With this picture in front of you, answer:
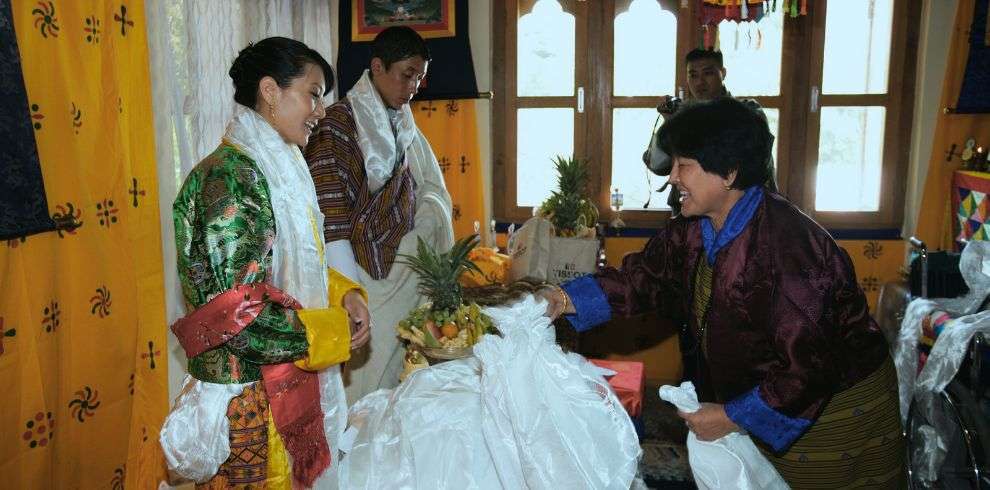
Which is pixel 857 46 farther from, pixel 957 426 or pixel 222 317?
pixel 222 317

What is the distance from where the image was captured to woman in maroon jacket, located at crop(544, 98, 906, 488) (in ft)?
5.20

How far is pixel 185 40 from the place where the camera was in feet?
9.86

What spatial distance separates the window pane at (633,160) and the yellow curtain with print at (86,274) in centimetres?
281

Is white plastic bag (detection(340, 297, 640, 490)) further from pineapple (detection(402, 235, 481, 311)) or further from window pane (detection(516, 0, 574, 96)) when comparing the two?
window pane (detection(516, 0, 574, 96))

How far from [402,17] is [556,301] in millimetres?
2940

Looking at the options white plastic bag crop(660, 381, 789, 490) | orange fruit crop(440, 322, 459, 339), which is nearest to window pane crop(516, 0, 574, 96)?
orange fruit crop(440, 322, 459, 339)

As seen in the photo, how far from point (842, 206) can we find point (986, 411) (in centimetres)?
213

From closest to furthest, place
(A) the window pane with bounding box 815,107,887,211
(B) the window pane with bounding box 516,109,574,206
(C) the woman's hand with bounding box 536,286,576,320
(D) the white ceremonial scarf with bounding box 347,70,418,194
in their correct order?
1. (C) the woman's hand with bounding box 536,286,576,320
2. (D) the white ceremonial scarf with bounding box 347,70,418,194
3. (A) the window pane with bounding box 815,107,887,211
4. (B) the window pane with bounding box 516,109,574,206

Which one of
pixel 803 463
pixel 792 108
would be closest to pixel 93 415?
pixel 803 463

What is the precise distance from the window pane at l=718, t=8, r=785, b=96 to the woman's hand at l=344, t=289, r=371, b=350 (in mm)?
3264

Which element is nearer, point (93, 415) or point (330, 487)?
point (330, 487)

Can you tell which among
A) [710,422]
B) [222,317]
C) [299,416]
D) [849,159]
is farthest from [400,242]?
[849,159]

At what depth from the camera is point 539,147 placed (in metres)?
4.75

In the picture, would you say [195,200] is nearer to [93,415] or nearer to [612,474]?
[612,474]
